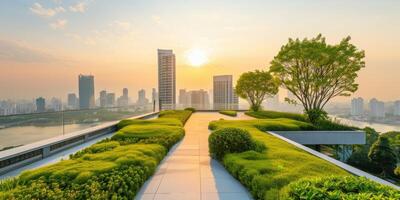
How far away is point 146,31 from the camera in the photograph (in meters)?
12.6

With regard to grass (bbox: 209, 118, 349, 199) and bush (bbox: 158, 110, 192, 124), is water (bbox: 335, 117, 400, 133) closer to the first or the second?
bush (bbox: 158, 110, 192, 124)

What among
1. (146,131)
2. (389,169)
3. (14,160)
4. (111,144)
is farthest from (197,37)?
(389,169)

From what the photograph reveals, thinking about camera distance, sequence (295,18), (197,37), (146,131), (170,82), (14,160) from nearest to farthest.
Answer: (14,160) → (146,131) → (295,18) → (197,37) → (170,82)

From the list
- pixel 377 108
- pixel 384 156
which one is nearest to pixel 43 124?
pixel 384 156

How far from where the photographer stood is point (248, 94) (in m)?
24.0

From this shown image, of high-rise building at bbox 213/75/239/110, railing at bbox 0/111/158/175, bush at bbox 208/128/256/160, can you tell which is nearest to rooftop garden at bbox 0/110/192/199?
railing at bbox 0/111/158/175

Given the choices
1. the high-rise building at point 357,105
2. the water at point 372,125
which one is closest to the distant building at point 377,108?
the high-rise building at point 357,105

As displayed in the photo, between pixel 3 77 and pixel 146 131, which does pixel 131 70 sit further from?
pixel 146 131

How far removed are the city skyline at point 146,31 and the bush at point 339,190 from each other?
9099mm

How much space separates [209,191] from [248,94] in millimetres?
20812

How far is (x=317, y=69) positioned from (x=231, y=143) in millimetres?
11849

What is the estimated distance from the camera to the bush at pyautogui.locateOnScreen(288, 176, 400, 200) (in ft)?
6.33

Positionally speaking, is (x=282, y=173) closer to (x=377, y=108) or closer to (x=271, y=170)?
(x=271, y=170)

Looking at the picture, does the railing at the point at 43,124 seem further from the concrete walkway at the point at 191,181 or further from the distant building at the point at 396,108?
the distant building at the point at 396,108
